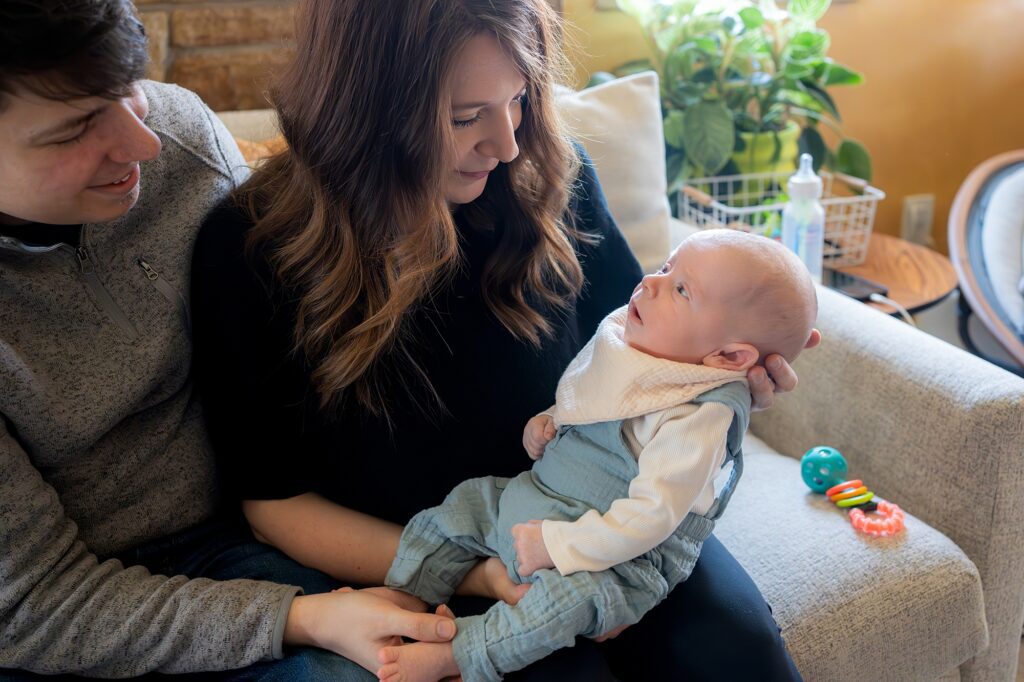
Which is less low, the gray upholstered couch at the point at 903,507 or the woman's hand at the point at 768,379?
the woman's hand at the point at 768,379

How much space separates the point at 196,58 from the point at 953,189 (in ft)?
7.48

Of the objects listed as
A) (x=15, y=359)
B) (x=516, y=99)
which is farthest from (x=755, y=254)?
(x=15, y=359)

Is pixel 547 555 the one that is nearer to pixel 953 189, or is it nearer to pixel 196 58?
pixel 196 58

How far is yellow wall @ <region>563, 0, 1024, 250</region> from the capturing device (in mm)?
2576

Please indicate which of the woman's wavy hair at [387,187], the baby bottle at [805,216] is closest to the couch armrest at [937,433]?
the baby bottle at [805,216]

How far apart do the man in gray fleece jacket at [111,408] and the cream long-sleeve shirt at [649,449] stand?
0.65 feet

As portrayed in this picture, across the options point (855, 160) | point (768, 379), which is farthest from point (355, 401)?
point (855, 160)

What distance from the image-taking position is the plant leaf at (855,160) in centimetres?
226

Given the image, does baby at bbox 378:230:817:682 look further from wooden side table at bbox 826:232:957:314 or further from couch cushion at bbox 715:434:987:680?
wooden side table at bbox 826:232:957:314

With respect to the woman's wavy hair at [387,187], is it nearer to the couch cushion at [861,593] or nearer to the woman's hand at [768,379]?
the woman's hand at [768,379]

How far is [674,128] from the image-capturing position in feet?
6.88

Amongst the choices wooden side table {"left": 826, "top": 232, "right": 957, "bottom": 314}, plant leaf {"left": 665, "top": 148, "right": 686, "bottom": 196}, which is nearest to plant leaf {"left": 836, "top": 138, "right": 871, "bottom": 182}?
wooden side table {"left": 826, "top": 232, "right": 957, "bottom": 314}

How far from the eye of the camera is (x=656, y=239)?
1.75 meters

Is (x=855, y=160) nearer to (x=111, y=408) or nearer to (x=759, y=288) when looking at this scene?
(x=759, y=288)
